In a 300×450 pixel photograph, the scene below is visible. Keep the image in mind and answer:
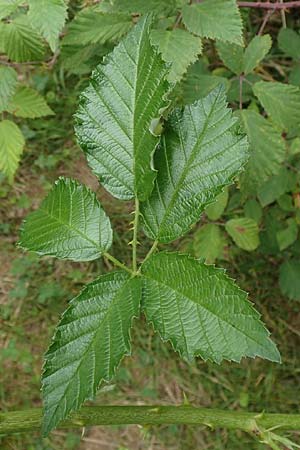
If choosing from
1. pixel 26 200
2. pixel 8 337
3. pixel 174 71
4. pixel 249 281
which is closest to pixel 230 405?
pixel 249 281

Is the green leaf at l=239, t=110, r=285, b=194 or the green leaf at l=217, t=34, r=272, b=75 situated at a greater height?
the green leaf at l=217, t=34, r=272, b=75

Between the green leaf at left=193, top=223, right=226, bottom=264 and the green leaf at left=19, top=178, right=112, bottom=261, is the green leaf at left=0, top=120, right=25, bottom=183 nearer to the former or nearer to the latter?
the green leaf at left=193, top=223, right=226, bottom=264

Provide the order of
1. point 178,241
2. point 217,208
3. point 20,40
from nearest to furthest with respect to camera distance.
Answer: point 20,40 → point 217,208 → point 178,241

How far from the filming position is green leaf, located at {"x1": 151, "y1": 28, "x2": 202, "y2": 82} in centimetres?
152

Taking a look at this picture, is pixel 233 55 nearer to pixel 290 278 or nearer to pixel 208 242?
pixel 208 242

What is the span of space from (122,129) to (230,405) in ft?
6.47

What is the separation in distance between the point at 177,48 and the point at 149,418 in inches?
34.2

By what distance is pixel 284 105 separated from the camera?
1795mm

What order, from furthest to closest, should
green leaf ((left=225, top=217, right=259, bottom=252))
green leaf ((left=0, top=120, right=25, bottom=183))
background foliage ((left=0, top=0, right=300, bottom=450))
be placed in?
green leaf ((left=225, top=217, right=259, bottom=252)) → green leaf ((left=0, top=120, right=25, bottom=183)) → background foliage ((left=0, top=0, right=300, bottom=450))

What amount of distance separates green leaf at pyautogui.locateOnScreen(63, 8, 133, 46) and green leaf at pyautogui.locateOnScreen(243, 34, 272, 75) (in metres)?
0.42

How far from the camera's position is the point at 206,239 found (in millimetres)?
2445

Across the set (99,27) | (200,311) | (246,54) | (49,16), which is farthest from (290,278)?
(200,311)

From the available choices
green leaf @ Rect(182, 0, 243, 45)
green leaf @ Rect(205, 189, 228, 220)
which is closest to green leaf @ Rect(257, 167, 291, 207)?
green leaf @ Rect(205, 189, 228, 220)

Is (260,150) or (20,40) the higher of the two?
(20,40)
